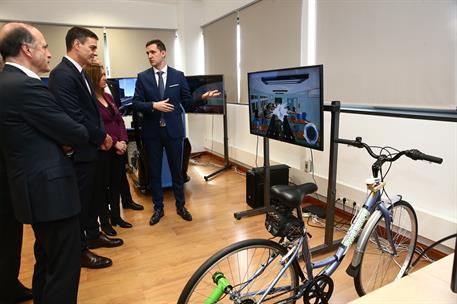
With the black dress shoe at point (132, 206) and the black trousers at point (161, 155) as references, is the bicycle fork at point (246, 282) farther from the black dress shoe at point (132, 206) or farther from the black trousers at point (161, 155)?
the black dress shoe at point (132, 206)

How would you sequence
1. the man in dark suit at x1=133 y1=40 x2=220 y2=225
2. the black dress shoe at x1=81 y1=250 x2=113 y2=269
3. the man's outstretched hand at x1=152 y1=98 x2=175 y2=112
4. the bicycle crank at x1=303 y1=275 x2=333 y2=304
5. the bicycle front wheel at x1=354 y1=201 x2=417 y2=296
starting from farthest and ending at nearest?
the man in dark suit at x1=133 y1=40 x2=220 y2=225 < the man's outstretched hand at x1=152 y1=98 x2=175 y2=112 < the black dress shoe at x1=81 y1=250 x2=113 y2=269 < the bicycle front wheel at x1=354 y1=201 x2=417 y2=296 < the bicycle crank at x1=303 y1=275 x2=333 y2=304

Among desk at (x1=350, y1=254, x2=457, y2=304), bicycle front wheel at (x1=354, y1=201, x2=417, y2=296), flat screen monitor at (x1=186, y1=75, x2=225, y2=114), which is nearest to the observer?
desk at (x1=350, y1=254, x2=457, y2=304)

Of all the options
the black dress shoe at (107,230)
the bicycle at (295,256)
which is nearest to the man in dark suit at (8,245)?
the black dress shoe at (107,230)

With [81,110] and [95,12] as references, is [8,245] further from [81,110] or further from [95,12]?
[95,12]

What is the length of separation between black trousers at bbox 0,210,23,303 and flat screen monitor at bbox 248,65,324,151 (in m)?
1.88

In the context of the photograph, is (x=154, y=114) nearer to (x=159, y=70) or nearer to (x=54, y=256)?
(x=159, y=70)

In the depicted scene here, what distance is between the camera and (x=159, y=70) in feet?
9.75

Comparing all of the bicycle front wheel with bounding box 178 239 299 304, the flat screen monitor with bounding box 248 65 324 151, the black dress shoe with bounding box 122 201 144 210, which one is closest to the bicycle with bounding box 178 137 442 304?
the bicycle front wheel with bounding box 178 239 299 304

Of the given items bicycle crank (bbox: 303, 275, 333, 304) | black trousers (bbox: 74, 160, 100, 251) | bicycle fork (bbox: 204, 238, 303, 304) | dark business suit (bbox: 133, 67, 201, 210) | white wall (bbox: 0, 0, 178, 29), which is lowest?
bicycle crank (bbox: 303, 275, 333, 304)

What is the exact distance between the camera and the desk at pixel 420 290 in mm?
781

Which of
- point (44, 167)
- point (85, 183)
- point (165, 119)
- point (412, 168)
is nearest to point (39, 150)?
point (44, 167)

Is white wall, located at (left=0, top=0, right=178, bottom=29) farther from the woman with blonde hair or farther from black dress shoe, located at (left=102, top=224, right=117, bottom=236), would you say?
black dress shoe, located at (left=102, top=224, right=117, bottom=236)

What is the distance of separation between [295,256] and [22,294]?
173 centimetres

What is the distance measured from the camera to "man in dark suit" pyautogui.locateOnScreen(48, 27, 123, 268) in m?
1.94
